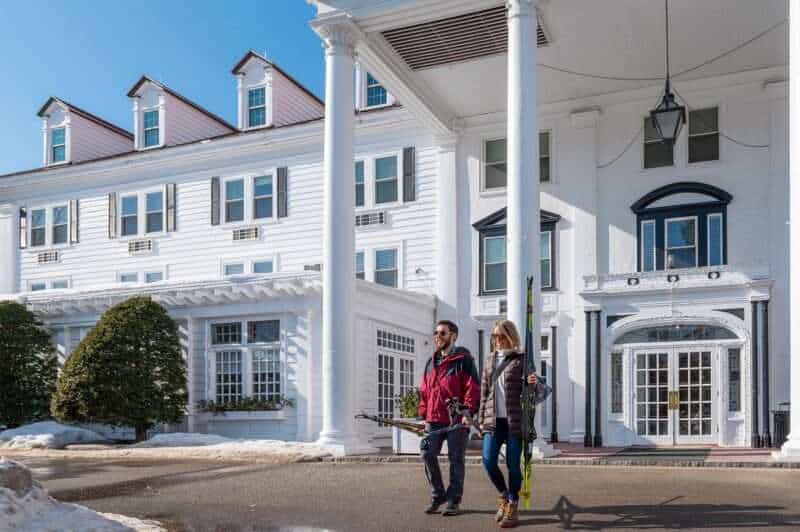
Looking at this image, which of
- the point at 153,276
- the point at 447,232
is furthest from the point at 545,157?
the point at 153,276

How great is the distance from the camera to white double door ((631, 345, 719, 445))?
18.2m

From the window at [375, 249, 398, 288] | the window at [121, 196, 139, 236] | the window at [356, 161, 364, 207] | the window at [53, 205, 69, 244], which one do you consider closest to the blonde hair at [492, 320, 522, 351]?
the window at [375, 249, 398, 288]

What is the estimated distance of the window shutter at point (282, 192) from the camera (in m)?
23.6

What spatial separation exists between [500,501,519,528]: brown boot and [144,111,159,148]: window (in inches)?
838

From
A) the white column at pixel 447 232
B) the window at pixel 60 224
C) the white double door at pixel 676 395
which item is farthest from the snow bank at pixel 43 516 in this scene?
the window at pixel 60 224

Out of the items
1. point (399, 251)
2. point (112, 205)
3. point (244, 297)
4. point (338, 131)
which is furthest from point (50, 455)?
point (112, 205)

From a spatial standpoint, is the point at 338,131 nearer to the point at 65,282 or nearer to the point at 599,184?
the point at 599,184

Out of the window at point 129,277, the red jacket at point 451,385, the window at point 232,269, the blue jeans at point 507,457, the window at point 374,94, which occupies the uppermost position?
the window at point 374,94

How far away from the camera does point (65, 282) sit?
26.7 metres

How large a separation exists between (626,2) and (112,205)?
16.5 m

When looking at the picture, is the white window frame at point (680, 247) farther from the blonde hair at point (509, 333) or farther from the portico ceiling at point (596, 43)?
the blonde hair at point (509, 333)

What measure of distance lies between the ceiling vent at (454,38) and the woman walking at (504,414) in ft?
32.9

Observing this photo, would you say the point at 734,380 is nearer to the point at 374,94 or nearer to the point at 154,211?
the point at 374,94

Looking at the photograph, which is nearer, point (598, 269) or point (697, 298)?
point (697, 298)
